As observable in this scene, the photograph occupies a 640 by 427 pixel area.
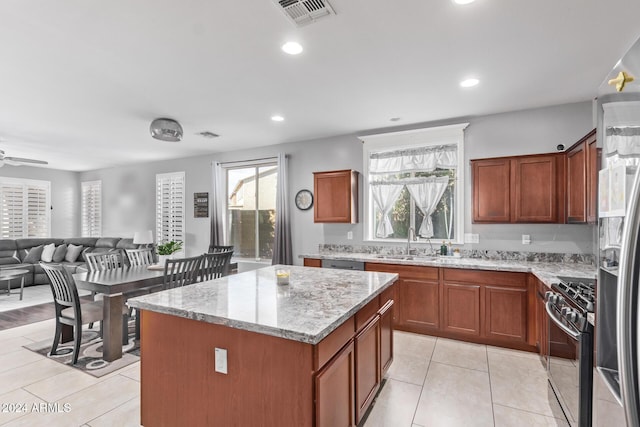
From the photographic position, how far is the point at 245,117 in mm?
4078

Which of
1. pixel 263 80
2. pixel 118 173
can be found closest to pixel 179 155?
pixel 118 173

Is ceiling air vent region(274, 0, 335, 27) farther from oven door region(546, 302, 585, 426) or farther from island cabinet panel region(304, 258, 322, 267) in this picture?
island cabinet panel region(304, 258, 322, 267)

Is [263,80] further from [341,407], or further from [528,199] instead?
[528,199]

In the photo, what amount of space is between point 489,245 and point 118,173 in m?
8.06

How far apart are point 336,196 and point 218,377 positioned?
3.30 metres

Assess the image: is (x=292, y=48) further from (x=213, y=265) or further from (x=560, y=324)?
(x=560, y=324)

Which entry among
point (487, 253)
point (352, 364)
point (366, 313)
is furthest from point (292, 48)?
point (487, 253)

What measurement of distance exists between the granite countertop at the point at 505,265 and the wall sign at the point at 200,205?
125 inches

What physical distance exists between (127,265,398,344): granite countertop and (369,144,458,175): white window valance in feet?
7.44

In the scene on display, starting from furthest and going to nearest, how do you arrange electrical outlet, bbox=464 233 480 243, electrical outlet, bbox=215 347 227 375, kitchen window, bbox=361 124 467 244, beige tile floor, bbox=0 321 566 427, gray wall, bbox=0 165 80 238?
gray wall, bbox=0 165 80 238, kitchen window, bbox=361 124 467 244, electrical outlet, bbox=464 233 480 243, beige tile floor, bbox=0 321 566 427, electrical outlet, bbox=215 347 227 375

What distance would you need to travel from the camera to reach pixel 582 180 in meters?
2.95

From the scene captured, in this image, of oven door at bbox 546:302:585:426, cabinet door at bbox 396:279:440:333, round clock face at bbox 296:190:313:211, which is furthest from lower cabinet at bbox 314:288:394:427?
round clock face at bbox 296:190:313:211

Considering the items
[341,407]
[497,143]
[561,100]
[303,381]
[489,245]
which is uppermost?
[561,100]

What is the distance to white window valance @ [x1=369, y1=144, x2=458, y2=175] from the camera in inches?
166
